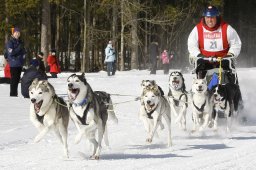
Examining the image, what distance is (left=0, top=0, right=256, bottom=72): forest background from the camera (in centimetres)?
2975

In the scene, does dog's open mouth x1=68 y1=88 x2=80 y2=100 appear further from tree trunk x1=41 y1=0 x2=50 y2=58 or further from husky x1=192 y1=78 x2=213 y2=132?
tree trunk x1=41 y1=0 x2=50 y2=58

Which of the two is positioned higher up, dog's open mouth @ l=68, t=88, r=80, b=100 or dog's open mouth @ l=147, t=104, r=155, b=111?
dog's open mouth @ l=68, t=88, r=80, b=100

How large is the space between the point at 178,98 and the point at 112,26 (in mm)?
23349

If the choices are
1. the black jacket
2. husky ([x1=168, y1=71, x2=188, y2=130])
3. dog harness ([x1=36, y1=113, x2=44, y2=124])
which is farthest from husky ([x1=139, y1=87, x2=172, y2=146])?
the black jacket

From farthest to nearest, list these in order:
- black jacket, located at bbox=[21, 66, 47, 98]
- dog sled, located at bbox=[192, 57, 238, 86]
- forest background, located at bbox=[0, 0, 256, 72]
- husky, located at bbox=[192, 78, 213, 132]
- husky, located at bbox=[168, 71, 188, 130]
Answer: forest background, located at bbox=[0, 0, 256, 72] < black jacket, located at bbox=[21, 66, 47, 98] < dog sled, located at bbox=[192, 57, 238, 86] < husky, located at bbox=[168, 71, 188, 130] < husky, located at bbox=[192, 78, 213, 132]

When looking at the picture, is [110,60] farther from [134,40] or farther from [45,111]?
[45,111]

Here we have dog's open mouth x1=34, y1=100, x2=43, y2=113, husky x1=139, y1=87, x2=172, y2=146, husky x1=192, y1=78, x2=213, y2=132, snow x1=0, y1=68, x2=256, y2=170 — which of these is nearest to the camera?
snow x1=0, y1=68, x2=256, y2=170

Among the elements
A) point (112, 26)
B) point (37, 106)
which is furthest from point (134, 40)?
point (37, 106)

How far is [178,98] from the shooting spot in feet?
30.2

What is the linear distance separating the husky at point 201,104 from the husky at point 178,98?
0.31 m

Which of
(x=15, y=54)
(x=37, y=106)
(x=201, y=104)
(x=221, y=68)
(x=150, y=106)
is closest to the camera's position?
(x=37, y=106)

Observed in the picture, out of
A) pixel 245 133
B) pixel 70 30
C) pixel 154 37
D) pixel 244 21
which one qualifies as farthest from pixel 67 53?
pixel 245 133

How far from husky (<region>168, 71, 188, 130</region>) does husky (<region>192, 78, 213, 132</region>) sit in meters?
0.31

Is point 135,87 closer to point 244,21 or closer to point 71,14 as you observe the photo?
point 71,14
